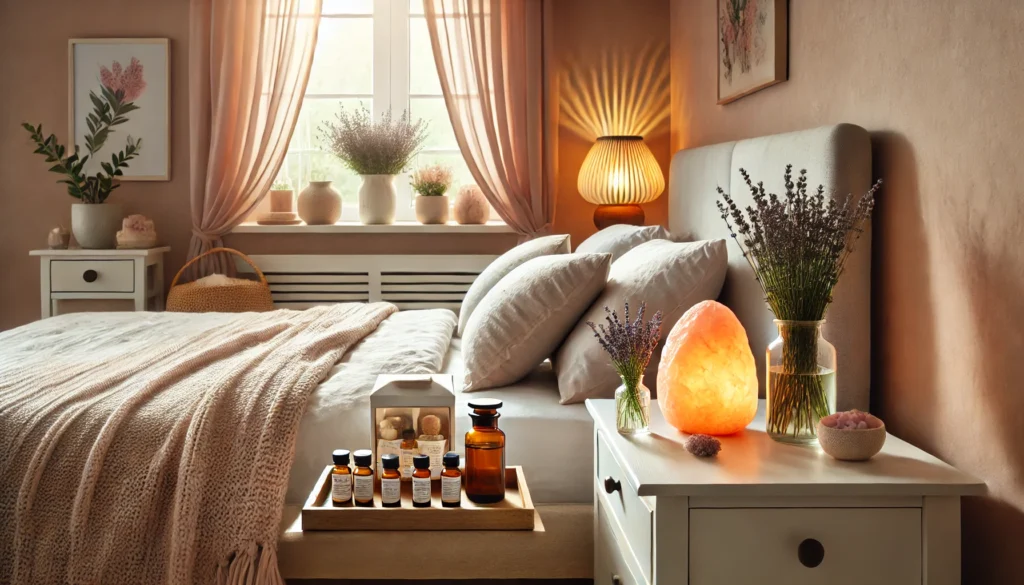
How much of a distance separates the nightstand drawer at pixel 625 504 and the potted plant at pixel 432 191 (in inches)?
111

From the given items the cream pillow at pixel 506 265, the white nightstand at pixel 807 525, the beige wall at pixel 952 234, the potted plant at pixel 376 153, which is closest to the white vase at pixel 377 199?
the potted plant at pixel 376 153

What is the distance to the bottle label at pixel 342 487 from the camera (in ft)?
5.42

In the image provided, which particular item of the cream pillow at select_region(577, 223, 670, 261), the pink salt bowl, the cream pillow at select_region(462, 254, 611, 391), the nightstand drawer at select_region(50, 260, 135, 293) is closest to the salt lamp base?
the cream pillow at select_region(577, 223, 670, 261)

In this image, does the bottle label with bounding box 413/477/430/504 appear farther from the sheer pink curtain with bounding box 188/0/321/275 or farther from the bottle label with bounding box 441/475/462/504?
the sheer pink curtain with bounding box 188/0/321/275

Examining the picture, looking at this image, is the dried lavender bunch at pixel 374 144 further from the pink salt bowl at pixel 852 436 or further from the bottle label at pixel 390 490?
the pink salt bowl at pixel 852 436

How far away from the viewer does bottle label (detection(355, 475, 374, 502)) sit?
1638 mm

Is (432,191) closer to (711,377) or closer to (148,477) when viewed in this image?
(148,477)

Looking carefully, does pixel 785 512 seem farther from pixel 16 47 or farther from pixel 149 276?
pixel 16 47

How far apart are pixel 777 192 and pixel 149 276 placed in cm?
338

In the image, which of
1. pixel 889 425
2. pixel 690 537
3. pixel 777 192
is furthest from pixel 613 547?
pixel 777 192

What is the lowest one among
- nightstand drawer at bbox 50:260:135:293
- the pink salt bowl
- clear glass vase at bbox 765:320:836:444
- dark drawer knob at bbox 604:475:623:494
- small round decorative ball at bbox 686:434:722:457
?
dark drawer knob at bbox 604:475:623:494

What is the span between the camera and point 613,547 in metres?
1.70

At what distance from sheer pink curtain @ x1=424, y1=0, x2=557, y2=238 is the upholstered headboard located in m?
1.80

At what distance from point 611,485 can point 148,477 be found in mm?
894
